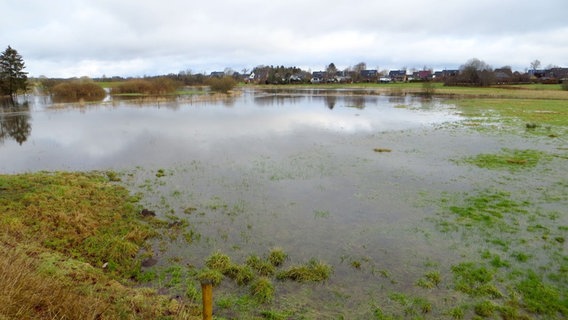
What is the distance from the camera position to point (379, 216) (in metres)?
10.8

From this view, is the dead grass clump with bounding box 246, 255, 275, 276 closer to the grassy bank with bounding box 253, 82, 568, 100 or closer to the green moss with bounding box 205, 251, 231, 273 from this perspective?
the green moss with bounding box 205, 251, 231, 273

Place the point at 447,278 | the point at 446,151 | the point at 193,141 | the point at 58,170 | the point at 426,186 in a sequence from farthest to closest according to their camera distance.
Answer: the point at 193,141 < the point at 446,151 < the point at 58,170 < the point at 426,186 < the point at 447,278

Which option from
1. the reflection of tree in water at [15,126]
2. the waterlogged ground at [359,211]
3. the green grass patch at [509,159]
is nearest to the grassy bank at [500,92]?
the waterlogged ground at [359,211]

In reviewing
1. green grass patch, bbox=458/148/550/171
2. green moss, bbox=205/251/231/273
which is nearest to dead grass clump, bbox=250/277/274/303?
green moss, bbox=205/251/231/273

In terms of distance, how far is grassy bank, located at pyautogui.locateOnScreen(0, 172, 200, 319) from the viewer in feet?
15.1

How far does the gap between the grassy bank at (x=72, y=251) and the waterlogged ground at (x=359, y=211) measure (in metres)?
0.73

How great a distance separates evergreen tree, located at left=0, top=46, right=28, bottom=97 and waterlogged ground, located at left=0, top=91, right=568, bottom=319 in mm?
44924

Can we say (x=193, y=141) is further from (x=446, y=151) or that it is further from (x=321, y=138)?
(x=446, y=151)

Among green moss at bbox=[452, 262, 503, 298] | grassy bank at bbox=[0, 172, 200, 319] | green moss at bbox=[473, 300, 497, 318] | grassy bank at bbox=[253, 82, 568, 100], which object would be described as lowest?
green moss at bbox=[473, 300, 497, 318]

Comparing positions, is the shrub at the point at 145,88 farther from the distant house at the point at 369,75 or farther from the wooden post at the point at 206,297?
the distant house at the point at 369,75

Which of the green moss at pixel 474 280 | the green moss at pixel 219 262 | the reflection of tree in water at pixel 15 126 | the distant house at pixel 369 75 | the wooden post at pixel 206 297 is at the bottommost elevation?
the green moss at pixel 474 280

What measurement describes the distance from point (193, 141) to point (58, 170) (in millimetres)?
8702

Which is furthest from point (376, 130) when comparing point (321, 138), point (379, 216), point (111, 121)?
point (111, 121)

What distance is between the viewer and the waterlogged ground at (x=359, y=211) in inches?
269
